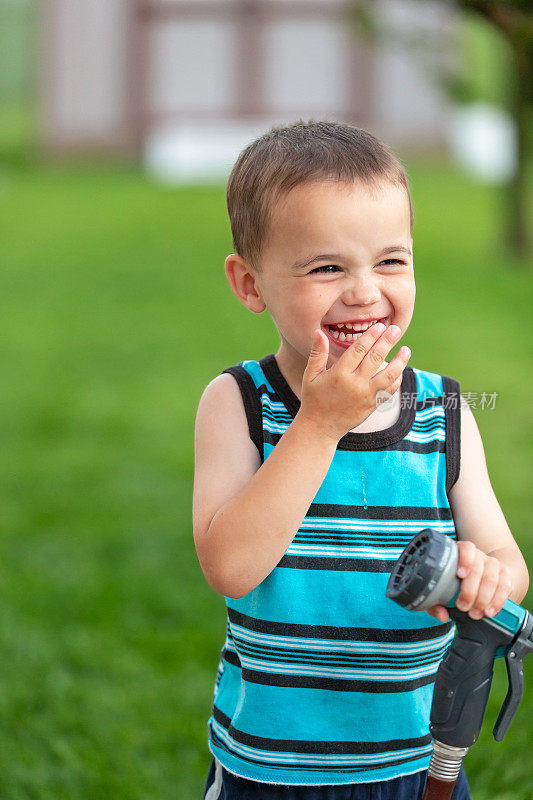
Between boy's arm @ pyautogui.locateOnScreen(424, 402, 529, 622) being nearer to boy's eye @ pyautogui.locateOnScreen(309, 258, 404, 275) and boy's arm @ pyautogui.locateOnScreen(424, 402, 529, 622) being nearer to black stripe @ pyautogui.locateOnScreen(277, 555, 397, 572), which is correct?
black stripe @ pyautogui.locateOnScreen(277, 555, 397, 572)

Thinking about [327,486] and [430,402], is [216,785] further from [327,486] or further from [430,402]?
[430,402]

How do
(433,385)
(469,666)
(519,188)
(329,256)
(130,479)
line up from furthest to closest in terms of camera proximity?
1. (519,188)
2. (130,479)
3. (433,385)
4. (329,256)
5. (469,666)

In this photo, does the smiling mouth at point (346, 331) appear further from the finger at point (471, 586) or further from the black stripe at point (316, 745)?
the black stripe at point (316, 745)

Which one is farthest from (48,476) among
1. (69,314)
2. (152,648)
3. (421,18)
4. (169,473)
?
(421,18)

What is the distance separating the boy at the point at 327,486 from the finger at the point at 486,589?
0.10 metres

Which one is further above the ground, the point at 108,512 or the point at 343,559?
the point at 343,559

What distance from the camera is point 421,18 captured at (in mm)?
22891

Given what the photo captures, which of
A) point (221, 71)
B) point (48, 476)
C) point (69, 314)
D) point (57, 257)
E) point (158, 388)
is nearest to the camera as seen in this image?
point (48, 476)

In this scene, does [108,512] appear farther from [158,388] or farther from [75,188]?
[75,188]

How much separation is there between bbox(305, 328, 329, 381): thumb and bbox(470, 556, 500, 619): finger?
39 cm

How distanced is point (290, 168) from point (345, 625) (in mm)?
753

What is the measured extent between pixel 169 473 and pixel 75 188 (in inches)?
623

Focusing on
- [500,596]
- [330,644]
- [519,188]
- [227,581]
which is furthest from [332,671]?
[519,188]

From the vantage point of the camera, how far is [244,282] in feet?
6.42
